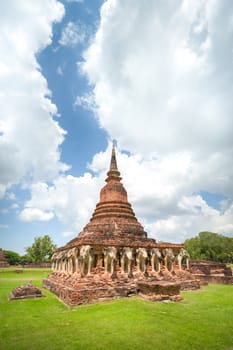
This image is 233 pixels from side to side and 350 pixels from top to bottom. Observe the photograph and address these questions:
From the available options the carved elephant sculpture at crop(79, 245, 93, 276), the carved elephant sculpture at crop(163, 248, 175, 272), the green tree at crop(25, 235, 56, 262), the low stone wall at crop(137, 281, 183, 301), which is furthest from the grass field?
the green tree at crop(25, 235, 56, 262)

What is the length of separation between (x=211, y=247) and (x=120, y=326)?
2296 inches

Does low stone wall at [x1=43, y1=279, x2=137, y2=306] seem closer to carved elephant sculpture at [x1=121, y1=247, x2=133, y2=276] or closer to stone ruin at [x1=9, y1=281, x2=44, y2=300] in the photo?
carved elephant sculpture at [x1=121, y1=247, x2=133, y2=276]

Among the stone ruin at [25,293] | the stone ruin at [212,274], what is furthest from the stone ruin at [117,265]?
the stone ruin at [212,274]

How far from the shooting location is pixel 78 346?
610cm

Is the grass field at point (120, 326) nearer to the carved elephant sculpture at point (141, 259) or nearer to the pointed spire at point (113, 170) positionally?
the carved elephant sculpture at point (141, 259)

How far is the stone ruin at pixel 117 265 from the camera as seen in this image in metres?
11.6

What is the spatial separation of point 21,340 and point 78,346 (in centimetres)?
177

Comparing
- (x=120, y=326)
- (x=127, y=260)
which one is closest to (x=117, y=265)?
(x=127, y=260)

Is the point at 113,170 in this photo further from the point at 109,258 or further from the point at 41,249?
the point at 41,249

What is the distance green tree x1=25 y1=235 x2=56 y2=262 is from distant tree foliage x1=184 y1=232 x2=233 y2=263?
109 feet

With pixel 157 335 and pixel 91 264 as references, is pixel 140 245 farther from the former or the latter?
pixel 157 335

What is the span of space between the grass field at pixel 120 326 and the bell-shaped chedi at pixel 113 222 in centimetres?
405

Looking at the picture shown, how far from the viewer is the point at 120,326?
756 centimetres

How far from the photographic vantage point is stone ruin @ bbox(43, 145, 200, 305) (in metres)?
11.6
